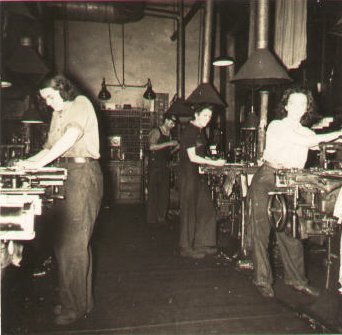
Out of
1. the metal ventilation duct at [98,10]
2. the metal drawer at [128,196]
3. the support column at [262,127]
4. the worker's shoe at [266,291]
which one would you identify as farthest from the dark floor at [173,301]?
the metal ventilation duct at [98,10]

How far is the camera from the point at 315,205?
2.74 metres

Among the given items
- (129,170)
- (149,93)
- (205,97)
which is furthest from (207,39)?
(129,170)

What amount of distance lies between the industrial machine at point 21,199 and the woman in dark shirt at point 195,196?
6.07ft

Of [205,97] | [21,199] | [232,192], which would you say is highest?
[205,97]

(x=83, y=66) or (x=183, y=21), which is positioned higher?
(x=183, y=21)

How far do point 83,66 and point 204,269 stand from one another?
7.27 metres

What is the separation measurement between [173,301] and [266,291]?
695 millimetres

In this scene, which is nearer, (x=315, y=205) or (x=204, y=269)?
(x=315, y=205)

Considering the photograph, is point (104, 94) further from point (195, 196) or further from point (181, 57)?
point (195, 196)

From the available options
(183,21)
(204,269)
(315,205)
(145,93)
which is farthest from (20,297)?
(183,21)

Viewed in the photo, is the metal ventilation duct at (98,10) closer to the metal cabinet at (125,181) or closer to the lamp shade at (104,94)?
the lamp shade at (104,94)

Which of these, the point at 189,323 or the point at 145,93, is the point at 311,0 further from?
the point at 189,323

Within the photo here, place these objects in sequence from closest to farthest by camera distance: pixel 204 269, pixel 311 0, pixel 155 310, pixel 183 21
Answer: pixel 155 310 → pixel 204 269 → pixel 311 0 → pixel 183 21

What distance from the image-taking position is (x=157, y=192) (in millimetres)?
6492
